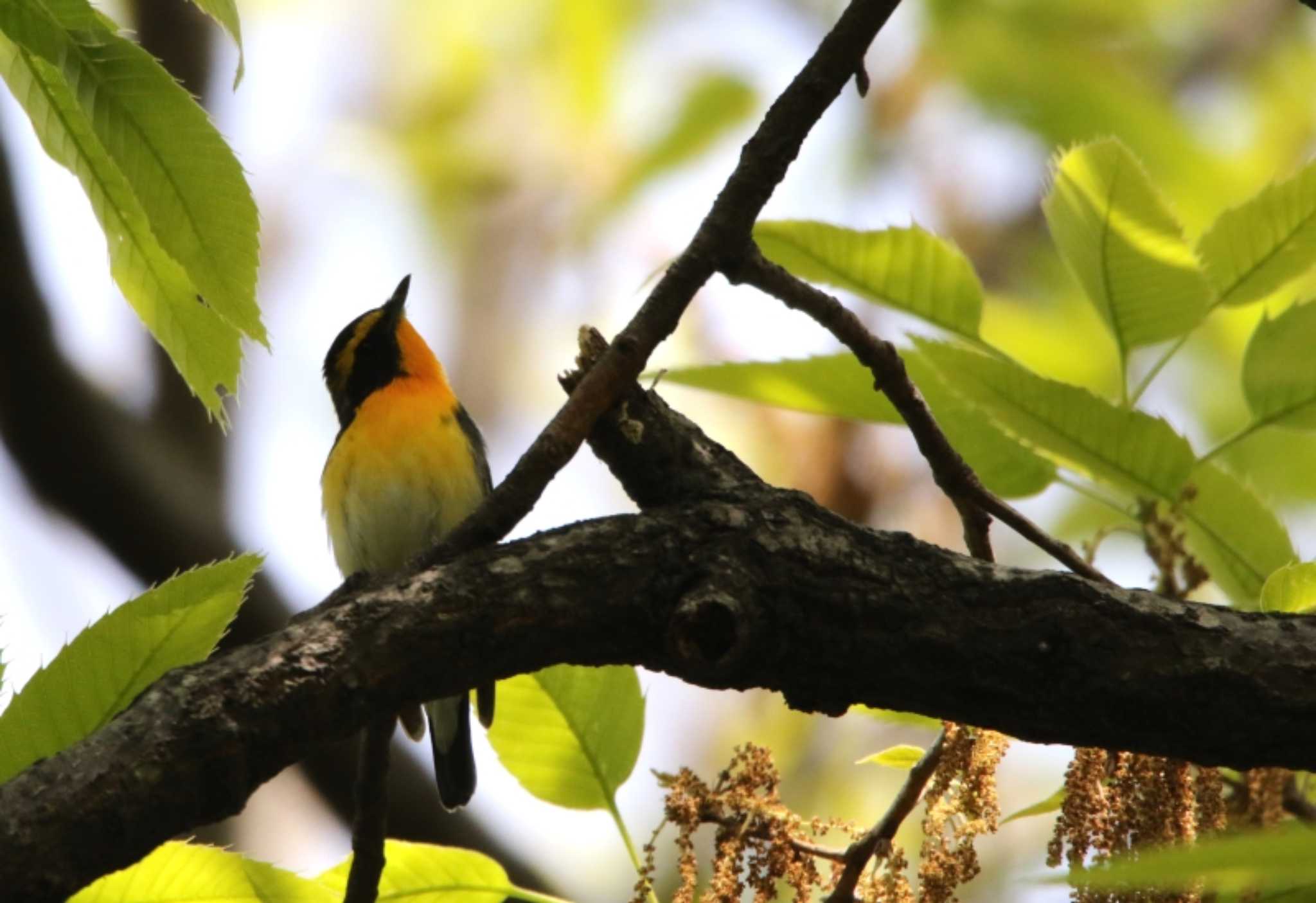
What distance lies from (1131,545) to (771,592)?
3524 mm

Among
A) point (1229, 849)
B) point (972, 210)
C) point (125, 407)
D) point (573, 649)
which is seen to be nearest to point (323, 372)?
point (125, 407)

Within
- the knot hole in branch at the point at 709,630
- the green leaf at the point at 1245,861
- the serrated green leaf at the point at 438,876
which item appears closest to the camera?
the green leaf at the point at 1245,861

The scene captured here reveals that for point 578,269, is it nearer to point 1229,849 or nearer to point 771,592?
point 771,592

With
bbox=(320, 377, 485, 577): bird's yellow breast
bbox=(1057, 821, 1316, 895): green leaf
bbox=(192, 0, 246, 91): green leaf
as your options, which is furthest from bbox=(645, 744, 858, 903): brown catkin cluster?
bbox=(320, 377, 485, 577): bird's yellow breast

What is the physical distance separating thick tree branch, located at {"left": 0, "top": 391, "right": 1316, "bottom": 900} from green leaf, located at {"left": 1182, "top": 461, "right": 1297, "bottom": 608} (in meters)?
0.66

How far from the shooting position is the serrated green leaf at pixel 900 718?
7.92 ft

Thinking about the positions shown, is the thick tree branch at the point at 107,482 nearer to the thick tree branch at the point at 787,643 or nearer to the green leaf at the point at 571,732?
the green leaf at the point at 571,732

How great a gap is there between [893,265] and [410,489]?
2820 millimetres

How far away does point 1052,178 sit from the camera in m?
2.70

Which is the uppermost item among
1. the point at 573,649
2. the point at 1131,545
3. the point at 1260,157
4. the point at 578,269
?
the point at 578,269

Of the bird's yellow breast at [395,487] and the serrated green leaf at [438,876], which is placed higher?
the bird's yellow breast at [395,487]

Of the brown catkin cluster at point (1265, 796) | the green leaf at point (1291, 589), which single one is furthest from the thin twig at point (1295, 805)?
the green leaf at point (1291, 589)

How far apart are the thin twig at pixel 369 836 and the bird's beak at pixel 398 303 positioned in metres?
4.28

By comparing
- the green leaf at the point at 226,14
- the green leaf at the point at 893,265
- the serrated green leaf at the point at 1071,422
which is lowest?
the green leaf at the point at 226,14
